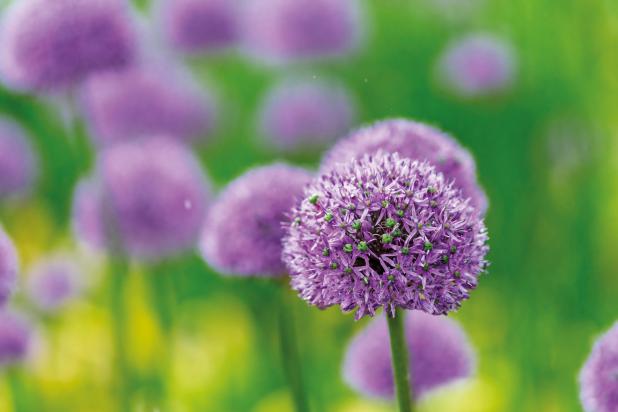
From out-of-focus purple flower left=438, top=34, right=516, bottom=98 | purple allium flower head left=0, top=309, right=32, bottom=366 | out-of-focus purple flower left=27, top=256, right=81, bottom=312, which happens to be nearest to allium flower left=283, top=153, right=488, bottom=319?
purple allium flower head left=0, top=309, right=32, bottom=366

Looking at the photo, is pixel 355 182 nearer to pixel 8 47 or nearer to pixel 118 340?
pixel 118 340

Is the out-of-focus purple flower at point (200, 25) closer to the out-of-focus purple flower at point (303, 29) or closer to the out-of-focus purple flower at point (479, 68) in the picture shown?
the out-of-focus purple flower at point (303, 29)

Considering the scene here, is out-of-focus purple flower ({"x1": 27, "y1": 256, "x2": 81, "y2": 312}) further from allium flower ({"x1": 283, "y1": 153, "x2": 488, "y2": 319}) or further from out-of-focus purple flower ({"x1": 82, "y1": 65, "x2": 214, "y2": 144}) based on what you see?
allium flower ({"x1": 283, "y1": 153, "x2": 488, "y2": 319})

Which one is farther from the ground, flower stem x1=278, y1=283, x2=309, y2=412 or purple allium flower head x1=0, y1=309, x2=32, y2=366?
purple allium flower head x1=0, y1=309, x2=32, y2=366

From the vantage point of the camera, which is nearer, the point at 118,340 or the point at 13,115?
the point at 118,340

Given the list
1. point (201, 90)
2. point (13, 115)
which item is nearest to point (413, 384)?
point (201, 90)

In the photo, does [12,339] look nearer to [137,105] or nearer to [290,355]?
[290,355]

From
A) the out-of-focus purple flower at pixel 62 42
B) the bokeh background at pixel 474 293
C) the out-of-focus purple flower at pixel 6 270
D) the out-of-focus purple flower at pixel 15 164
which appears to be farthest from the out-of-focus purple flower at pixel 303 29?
the out-of-focus purple flower at pixel 6 270
